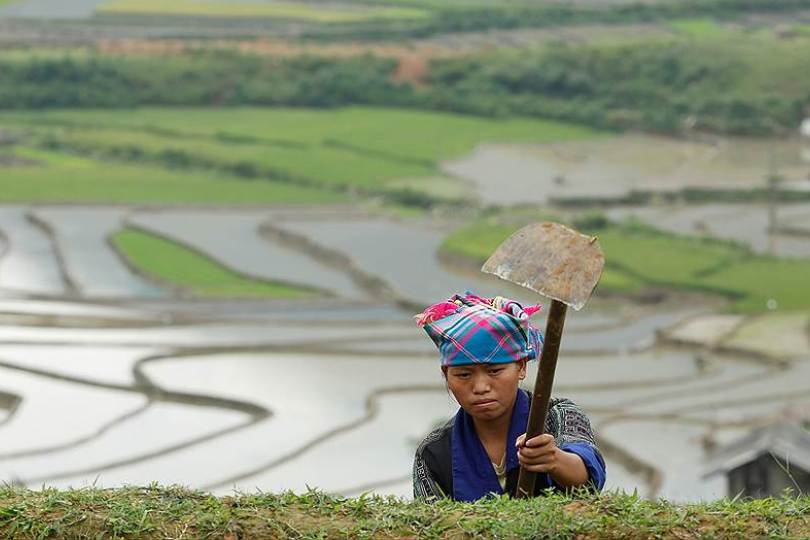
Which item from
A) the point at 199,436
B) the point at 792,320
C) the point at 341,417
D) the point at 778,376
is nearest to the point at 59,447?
the point at 199,436

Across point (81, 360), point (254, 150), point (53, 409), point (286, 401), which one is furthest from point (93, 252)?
point (53, 409)

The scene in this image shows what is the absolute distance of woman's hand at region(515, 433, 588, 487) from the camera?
3.80 meters

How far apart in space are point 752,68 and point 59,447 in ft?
126

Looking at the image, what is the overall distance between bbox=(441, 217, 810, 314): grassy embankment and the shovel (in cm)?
2523

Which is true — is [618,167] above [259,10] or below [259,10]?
below

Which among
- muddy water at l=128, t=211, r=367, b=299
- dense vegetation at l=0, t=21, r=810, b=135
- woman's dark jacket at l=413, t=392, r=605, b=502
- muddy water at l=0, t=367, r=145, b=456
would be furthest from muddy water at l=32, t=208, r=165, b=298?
woman's dark jacket at l=413, t=392, r=605, b=502

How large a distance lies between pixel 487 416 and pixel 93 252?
29.9m

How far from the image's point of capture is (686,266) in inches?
1236

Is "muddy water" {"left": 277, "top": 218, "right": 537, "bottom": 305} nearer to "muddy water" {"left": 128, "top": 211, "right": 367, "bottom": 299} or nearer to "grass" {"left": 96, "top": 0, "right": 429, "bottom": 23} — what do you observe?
"muddy water" {"left": 128, "top": 211, "right": 367, "bottom": 299}

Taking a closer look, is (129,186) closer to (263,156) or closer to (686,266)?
(263,156)

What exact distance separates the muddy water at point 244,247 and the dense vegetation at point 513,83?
1548 cm

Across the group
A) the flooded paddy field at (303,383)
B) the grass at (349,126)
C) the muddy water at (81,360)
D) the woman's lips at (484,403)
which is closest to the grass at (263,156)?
the grass at (349,126)

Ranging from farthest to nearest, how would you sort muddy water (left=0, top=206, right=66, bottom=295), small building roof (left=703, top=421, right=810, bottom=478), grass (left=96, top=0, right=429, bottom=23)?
grass (left=96, top=0, right=429, bottom=23)
muddy water (left=0, top=206, right=66, bottom=295)
small building roof (left=703, top=421, right=810, bottom=478)

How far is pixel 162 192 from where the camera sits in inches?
1570
